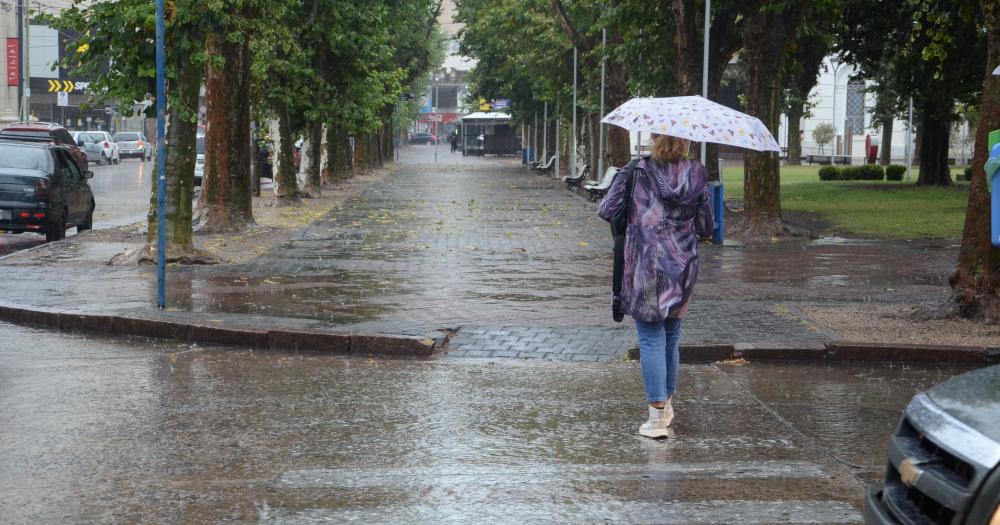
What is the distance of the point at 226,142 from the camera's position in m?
21.4

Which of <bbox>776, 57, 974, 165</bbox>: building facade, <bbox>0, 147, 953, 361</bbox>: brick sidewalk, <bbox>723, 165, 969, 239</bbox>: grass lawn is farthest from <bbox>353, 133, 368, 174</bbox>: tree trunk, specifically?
<bbox>776, 57, 974, 165</bbox>: building facade

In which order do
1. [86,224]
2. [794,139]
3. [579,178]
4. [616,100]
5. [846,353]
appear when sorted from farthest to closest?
1. [794,139]
2. [579,178]
3. [616,100]
4. [86,224]
5. [846,353]

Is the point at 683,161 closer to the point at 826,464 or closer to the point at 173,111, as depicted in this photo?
the point at 826,464

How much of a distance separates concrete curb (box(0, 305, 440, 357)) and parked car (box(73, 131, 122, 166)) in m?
50.0

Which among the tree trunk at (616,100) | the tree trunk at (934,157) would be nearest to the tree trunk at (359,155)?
the tree trunk at (616,100)

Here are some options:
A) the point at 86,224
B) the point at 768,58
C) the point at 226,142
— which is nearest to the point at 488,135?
the point at 86,224

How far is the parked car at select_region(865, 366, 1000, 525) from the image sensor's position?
3.64 m

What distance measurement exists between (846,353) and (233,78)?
44.9 feet

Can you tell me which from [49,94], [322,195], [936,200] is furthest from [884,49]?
[49,94]

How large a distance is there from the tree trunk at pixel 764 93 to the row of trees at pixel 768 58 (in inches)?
0.8

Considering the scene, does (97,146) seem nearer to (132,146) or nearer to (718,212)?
(132,146)

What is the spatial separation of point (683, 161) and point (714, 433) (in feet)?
5.16

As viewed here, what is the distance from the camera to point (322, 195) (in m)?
35.3

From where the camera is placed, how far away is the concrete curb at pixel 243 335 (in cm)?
1021
